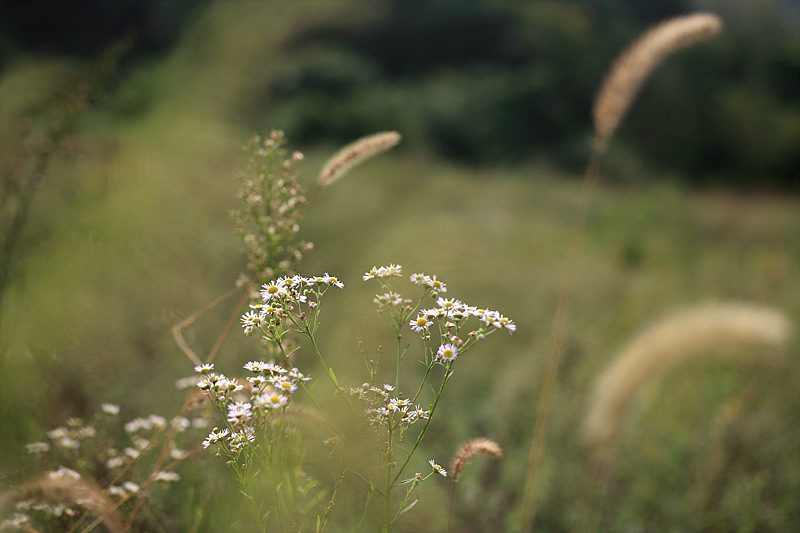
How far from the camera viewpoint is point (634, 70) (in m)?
1.38

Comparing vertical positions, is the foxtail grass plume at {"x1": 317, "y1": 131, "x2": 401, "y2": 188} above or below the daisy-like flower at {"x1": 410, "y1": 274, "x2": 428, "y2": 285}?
above

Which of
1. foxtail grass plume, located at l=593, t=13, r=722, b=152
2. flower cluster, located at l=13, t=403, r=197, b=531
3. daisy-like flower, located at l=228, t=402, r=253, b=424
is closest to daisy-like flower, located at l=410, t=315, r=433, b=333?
daisy-like flower, located at l=228, t=402, r=253, b=424

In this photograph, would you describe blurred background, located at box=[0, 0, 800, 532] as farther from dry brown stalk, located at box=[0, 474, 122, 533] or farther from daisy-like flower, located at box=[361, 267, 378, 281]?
daisy-like flower, located at box=[361, 267, 378, 281]

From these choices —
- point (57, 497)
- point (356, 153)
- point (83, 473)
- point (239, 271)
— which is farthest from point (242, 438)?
point (239, 271)

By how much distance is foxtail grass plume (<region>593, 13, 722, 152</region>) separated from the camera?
1.36 metres

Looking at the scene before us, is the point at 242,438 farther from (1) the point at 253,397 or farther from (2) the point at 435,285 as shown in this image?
(2) the point at 435,285

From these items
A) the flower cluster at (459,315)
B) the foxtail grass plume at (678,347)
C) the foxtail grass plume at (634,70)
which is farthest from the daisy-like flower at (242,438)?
the foxtail grass plume at (634,70)

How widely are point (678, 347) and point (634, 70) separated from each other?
2.56 ft

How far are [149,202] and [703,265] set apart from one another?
5.76 m

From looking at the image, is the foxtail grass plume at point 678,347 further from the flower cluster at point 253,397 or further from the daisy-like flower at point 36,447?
the daisy-like flower at point 36,447

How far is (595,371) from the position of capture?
2270 millimetres

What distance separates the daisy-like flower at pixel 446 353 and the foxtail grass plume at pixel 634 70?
93 cm

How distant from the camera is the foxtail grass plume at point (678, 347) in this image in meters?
1.16

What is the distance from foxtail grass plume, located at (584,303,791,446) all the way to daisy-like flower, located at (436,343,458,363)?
2.42 ft
